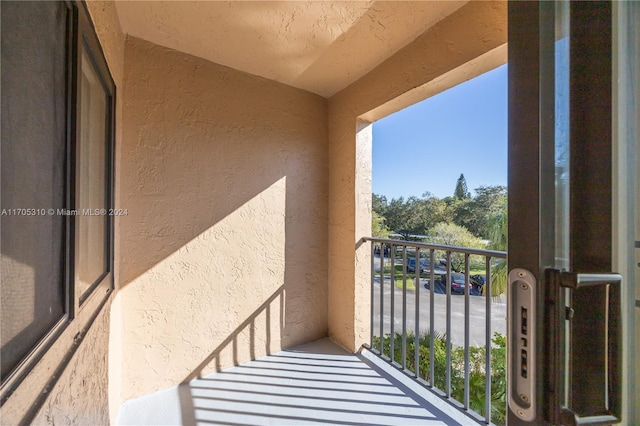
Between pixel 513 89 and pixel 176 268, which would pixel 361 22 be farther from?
pixel 176 268

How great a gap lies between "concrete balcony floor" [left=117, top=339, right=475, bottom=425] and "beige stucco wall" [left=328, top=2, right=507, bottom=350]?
0.40 m

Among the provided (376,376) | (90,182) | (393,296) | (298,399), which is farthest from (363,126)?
(298,399)

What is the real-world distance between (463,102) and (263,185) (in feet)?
6.21

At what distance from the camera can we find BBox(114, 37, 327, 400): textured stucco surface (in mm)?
1674

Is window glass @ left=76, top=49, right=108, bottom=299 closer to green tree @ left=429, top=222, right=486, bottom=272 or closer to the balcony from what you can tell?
the balcony

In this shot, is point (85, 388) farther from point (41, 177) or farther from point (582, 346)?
point (582, 346)

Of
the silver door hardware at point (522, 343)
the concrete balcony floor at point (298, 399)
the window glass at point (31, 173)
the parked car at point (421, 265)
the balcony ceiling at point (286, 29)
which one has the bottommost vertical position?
the concrete balcony floor at point (298, 399)

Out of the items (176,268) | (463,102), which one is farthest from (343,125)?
(176,268)

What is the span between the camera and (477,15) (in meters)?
1.39

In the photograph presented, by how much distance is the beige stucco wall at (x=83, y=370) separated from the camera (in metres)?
0.56

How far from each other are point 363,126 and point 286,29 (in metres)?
0.93

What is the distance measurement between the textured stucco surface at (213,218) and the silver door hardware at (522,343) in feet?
6.03

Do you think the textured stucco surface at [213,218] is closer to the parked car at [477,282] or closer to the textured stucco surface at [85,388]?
the textured stucco surface at [85,388]

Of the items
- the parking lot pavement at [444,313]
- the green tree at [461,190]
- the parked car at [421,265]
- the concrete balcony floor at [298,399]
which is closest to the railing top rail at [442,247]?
the parked car at [421,265]
